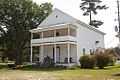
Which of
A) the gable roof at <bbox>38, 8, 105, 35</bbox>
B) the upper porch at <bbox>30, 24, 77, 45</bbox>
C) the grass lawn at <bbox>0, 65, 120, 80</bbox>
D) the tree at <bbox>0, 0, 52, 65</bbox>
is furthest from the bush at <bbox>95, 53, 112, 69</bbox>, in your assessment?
the tree at <bbox>0, 0, 52, 65</bbox>

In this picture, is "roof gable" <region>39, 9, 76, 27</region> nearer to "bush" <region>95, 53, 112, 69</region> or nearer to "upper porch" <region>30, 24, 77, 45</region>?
"upper porch" <region>30, 24, 77, 45</region>

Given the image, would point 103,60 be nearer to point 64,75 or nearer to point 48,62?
point 48,62

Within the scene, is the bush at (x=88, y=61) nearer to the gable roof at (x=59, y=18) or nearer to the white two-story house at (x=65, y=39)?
Answer: the white two-story house at (x=65, y=39)

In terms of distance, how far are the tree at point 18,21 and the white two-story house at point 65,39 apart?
6.09m

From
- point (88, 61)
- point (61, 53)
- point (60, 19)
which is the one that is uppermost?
point (60, 19)

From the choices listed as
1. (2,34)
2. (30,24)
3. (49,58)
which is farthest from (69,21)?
(2,34)

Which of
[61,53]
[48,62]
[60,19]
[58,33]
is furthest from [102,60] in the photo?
[60,19]

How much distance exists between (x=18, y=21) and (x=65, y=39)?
14728 millimetres

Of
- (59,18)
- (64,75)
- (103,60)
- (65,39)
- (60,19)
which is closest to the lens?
(64,75)

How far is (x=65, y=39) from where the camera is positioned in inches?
1576

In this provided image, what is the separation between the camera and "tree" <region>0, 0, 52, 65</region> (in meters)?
51.4

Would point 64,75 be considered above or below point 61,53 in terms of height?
below

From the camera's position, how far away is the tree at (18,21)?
5138cm

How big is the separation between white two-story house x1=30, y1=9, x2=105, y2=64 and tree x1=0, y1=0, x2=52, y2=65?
6.09m
